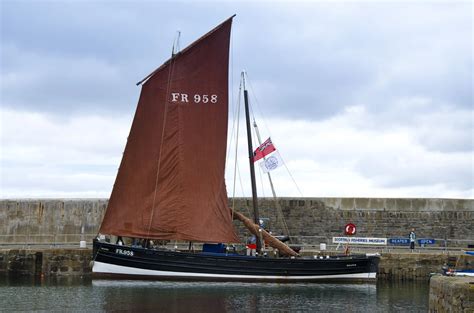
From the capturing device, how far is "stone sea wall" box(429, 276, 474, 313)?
36.6ft

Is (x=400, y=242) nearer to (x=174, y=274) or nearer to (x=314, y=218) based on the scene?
(x=314, y=218)

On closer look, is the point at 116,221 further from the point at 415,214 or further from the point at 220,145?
the point at 415,214

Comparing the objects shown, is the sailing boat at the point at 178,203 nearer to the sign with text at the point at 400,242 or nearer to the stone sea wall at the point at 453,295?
the sign with text at the point at 400,242

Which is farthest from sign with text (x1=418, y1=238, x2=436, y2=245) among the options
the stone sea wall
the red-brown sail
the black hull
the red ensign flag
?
the stone sea wall

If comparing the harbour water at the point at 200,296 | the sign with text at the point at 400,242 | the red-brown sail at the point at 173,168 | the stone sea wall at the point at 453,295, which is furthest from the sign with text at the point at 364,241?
the stone sea wall at the point at 453,295

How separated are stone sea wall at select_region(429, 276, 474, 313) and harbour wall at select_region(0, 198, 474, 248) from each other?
57.4 ft

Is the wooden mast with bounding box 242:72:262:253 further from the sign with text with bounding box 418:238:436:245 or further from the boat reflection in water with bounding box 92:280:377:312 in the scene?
the sign with text with bounding box 418:238:436:245

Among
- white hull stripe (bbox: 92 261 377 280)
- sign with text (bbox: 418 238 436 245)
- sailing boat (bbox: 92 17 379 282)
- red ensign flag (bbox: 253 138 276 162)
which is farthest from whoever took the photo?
sign with text (bbox: 418 238 436 245)

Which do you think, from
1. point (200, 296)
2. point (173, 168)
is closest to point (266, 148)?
point (173, 168)

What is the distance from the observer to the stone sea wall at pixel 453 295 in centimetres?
1116

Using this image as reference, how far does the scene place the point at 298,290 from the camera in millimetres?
26047

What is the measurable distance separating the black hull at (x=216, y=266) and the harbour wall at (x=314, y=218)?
10.0 feet

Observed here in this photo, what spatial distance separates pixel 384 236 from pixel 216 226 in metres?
8.24

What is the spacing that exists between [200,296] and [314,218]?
10.2 metres
